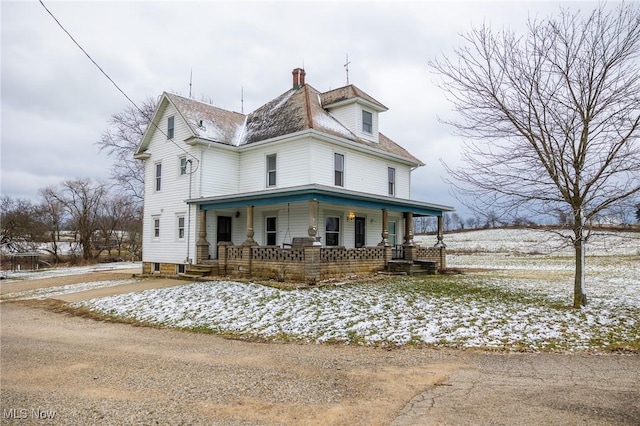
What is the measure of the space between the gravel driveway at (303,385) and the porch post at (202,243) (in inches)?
421

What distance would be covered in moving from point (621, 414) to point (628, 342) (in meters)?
3.93

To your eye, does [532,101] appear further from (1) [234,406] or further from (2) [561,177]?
(1) [234,406]

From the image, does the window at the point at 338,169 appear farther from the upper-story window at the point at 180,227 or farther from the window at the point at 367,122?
the upper-story window at the point at 180,227

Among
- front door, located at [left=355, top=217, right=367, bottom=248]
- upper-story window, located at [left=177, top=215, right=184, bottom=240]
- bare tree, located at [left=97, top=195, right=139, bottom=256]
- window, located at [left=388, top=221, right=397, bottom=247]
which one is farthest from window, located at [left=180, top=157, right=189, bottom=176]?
bare tree, located at [left=97, top=195, right=139, bottom=256]

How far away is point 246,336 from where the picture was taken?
866 centimetres

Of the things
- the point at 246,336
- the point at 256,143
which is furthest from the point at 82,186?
the point at 246,336

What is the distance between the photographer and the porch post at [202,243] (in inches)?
747

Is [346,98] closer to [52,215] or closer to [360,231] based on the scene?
[360,231]

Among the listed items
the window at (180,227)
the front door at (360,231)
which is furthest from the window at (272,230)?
the window at (180,227)

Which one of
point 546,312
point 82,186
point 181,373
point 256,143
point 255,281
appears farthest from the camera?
point 82,186

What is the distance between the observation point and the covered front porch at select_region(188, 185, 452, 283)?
1559cm

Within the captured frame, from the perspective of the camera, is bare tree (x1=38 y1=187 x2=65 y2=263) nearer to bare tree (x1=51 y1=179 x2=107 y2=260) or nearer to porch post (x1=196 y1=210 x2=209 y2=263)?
bare tree (x1=51 y1=179 x2=107 y2=260)

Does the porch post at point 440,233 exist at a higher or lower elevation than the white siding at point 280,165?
lower

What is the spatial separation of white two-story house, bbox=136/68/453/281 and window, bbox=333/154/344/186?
5 cm
